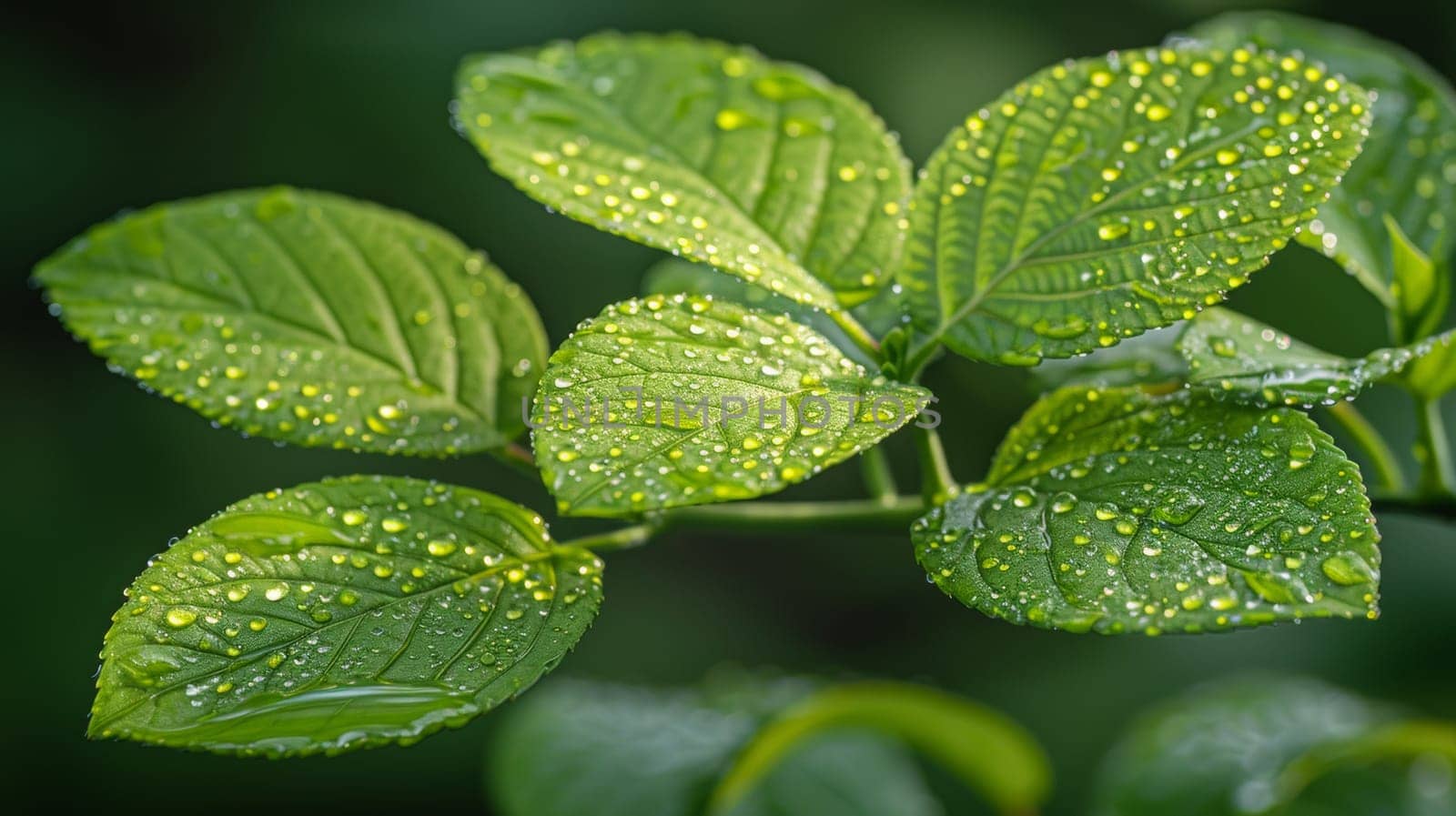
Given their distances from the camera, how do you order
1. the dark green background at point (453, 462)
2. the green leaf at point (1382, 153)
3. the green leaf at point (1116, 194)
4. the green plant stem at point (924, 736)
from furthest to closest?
1. the dark green background at point (453, 462)
2. the green plant stem at point (924, 736)
3. the green leaf at point (1382, 153)
4. the green leaf at point (1116, 194)

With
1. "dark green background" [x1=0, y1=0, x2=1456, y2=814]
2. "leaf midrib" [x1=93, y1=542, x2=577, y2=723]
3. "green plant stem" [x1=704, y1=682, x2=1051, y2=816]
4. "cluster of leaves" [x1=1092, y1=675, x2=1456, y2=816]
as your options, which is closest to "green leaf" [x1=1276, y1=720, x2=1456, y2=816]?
"cluster of leaves" [x1=1092, y1=675, x2=1456, y2=816]

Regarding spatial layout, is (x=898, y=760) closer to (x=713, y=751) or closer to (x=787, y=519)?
(x=713, y=751)

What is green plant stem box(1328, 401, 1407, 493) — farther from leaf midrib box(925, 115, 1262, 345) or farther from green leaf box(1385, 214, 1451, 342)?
leaf midrib box(925, 115, 1262, 345)

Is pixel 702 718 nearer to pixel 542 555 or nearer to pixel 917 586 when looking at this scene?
pixel 542 555

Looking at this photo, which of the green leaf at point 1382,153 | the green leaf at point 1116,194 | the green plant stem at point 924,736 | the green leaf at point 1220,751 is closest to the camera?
the green leaf at point 1116,194

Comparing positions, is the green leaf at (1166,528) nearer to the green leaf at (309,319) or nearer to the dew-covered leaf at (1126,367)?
the dew-covered leaf at (1126,367)

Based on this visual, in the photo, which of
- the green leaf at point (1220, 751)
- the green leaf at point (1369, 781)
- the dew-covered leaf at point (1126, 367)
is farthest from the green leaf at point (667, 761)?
the dew-covered leaf at point (1126, 367)
